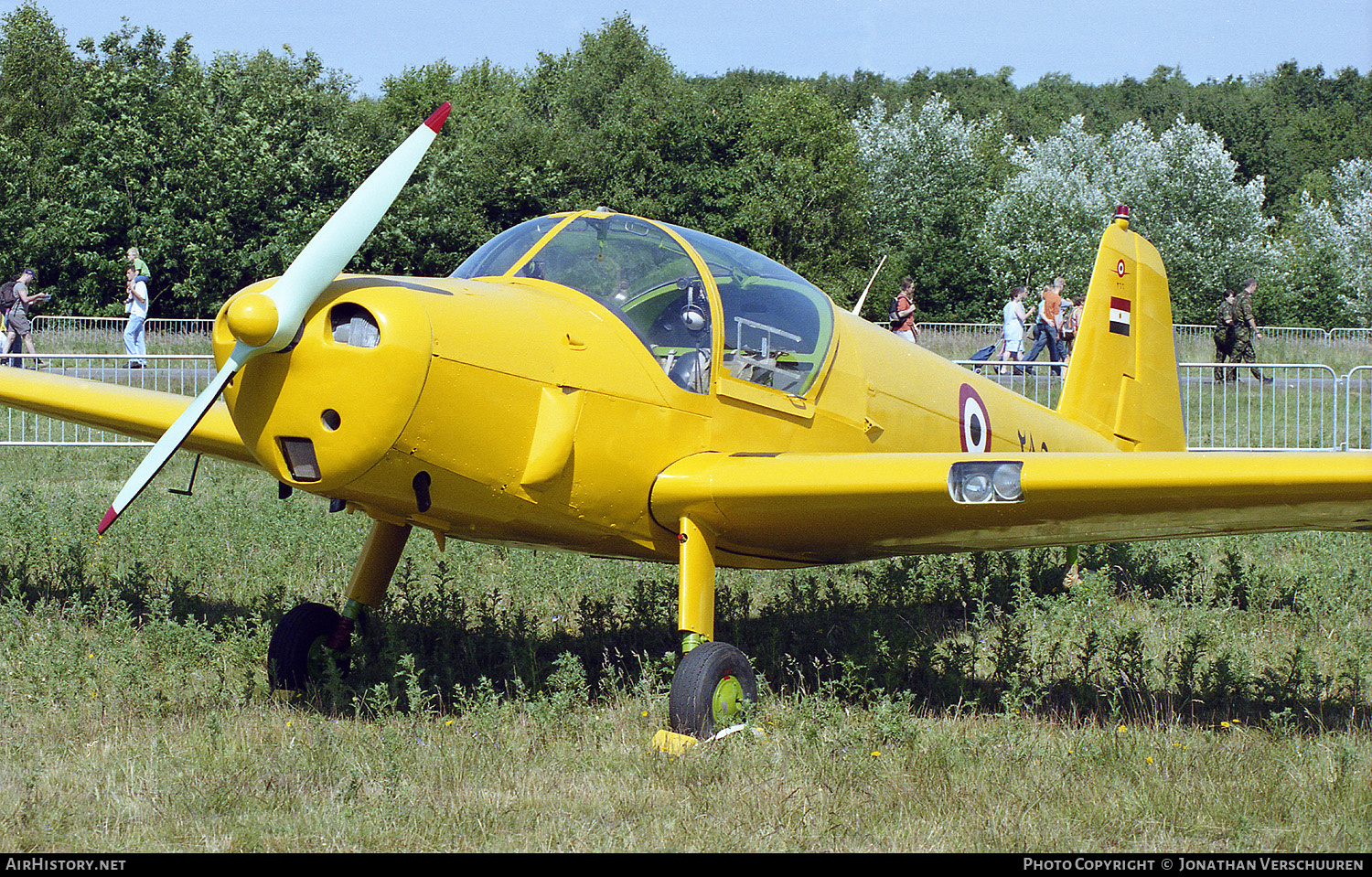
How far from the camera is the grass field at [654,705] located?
418cm

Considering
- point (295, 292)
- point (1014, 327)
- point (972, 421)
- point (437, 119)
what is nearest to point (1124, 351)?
point (972, 421)

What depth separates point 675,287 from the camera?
5.75 m

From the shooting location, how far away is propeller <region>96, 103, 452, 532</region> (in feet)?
14.1

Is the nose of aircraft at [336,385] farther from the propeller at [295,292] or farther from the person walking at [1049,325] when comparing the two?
the person walking at [1049,325]

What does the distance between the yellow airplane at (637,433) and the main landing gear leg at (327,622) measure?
0.5 inches

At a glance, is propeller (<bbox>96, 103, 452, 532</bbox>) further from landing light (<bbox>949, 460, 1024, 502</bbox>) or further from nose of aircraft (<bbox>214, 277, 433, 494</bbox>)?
landing light (<bbox>949, 460, 1024, 502</bbox>)

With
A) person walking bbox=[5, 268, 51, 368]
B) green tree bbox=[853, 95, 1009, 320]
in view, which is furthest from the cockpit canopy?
green tree bbox=[853, 95, 1009, 320]

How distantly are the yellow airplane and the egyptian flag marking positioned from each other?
2535 millimetres

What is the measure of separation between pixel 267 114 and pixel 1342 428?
34400 millimetres

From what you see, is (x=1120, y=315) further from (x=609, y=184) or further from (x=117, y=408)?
(x=609, y=184)

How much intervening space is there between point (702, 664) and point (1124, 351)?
5.16 metres

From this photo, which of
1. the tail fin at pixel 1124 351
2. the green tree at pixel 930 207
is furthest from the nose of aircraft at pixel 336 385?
the green tree at pixel 930 207

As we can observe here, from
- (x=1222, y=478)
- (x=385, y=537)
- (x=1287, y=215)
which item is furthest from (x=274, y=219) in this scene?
(x=1287, y=215)
